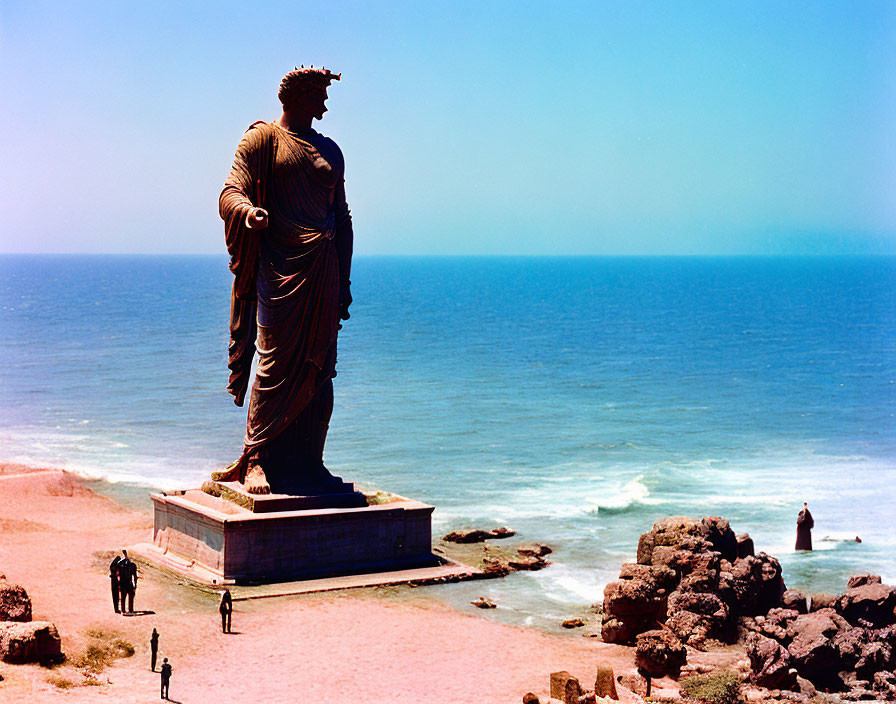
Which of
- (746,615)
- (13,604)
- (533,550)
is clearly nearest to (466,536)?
(533,550)

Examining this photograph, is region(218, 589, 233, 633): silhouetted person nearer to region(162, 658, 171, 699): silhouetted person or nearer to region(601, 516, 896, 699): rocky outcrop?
region(162, 658, 171, 699): silhouetted person

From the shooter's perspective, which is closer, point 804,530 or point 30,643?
point 30,643

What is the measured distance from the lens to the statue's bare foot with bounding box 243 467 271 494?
2148 centimetres

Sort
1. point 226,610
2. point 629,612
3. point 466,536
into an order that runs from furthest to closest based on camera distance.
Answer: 1. point 466,536
2. point 629,612
3. point 226,610

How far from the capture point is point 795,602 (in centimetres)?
2172

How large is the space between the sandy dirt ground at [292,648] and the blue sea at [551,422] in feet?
5.90

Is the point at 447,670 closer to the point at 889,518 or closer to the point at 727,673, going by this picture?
the point at 727,673

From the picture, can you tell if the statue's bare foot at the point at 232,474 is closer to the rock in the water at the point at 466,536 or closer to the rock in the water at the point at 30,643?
the rock in the water at the point at 466,536

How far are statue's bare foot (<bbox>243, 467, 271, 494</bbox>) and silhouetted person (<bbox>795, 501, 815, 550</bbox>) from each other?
1210 cm

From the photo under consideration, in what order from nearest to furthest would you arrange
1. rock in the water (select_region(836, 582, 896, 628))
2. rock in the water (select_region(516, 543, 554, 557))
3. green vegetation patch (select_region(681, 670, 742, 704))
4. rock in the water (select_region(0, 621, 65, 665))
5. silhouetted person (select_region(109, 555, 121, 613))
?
rock in the water (select_region(0, 621, 65, 665)), green vegetation patch (select_region(681, 670, 742, 704)), silhouetted person (select_region(109, 555, 121, 613)), rock in the water (select_region(836, 582, 896, 628)), rock in the water (select_region(516, 543, 554, 557))

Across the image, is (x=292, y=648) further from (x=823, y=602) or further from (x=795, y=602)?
(x=823, y=602)

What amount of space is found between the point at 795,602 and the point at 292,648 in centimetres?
855

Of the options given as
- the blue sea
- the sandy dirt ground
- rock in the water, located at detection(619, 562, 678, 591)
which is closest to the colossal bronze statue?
the sandy dirt ground

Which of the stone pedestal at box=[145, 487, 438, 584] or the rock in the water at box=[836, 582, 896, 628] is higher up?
the stone pedestal at box=[145, 487, 438, 584]
